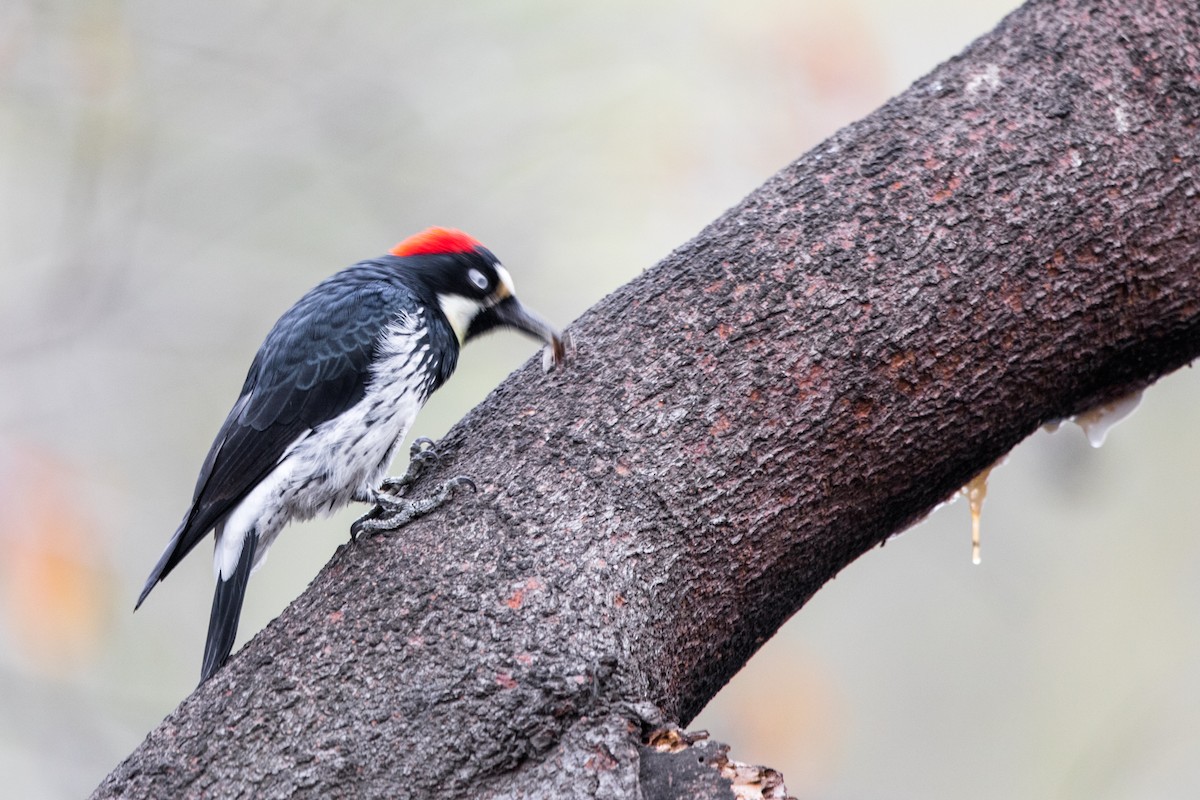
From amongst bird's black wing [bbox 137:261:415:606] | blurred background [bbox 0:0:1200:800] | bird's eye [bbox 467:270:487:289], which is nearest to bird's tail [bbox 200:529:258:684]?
bird's black wing [bbox 137:261:415:606]

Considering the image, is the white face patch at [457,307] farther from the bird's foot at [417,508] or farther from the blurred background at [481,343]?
the blurred background at [481,343]

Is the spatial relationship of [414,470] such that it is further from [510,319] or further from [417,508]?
[510,319]

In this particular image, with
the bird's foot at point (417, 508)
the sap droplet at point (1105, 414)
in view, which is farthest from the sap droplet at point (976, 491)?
the bird's foot at point (417, 508)

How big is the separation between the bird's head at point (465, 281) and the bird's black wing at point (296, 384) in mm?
226

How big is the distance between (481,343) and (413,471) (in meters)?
4.86

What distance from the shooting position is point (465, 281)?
3.84 metres

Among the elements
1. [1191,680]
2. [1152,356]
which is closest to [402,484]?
[1152,356]

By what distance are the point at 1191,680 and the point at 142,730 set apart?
21.0ft

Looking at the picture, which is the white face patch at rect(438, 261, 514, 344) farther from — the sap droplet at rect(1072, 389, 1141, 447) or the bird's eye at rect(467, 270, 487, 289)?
the sap droplet at rect(1072, 389, 1141, 447)

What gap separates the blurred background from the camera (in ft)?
18.9

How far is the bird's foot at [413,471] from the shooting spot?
2768 millimetres

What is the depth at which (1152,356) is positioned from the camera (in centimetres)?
262

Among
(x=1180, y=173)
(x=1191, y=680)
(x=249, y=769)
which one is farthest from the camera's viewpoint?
(x=1191, y=680)

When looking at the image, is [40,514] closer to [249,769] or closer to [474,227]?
[474,227]
